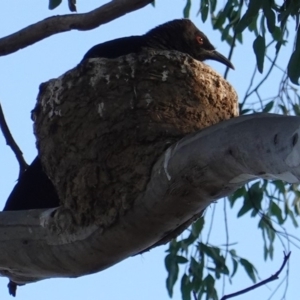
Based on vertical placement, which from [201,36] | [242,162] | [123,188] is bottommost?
[242,162]

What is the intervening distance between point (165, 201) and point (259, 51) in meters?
1.09

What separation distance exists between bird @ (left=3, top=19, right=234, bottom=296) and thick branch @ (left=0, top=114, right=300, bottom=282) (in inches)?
18.9

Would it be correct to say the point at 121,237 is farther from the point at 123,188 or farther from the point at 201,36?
the point at 201,36

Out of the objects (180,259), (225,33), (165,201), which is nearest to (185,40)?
(225,33)

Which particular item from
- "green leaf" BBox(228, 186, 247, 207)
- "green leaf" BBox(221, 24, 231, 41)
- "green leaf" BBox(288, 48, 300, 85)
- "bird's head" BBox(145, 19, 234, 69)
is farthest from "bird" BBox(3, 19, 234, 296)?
"green leaf" BBox(288, 48, 300, 85)

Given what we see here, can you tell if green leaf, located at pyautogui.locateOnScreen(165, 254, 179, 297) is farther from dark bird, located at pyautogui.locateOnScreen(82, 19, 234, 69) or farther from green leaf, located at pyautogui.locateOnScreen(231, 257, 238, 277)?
dark bird, located at pyautogui.locateOnScreen(82, 19, 234, 69)

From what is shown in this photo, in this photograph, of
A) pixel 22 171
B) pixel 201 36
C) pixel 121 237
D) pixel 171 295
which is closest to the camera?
pixel 121 237

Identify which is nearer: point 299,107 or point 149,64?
point 149,64

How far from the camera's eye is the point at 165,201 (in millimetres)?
3699

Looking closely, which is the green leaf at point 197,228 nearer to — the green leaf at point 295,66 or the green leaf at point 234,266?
the green leaf at point 234,266

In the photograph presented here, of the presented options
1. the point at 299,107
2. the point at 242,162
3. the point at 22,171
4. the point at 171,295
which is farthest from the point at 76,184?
the point at 299,107

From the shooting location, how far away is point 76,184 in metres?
4.37

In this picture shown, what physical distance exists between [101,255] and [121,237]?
0.13 meters

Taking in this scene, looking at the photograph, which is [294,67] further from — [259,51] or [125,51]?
[125,51]
